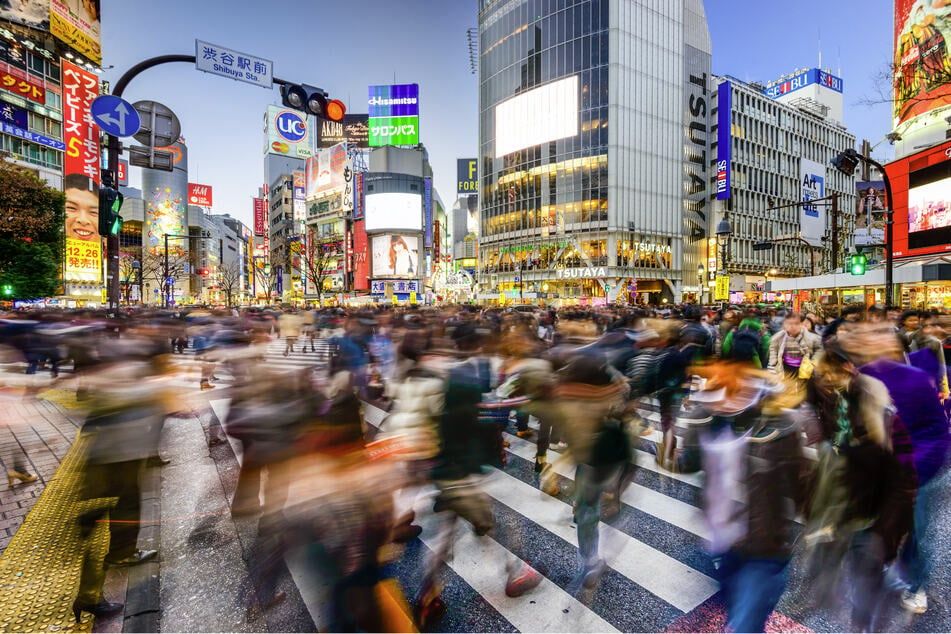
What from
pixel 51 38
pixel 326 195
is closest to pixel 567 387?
pixel 51 38

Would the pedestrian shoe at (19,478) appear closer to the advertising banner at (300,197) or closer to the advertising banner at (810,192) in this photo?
the advertising banner at (810,192)

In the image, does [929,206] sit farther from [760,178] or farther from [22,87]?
[22,87]

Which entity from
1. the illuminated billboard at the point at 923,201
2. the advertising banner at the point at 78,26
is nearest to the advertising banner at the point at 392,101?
the advertising banner at the point at 78,26

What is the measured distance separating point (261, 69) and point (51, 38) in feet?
157

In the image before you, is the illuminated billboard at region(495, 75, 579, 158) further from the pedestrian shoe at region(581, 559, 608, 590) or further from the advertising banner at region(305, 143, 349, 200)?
the pedestrian shoe at region(581, 559, 608, 590)

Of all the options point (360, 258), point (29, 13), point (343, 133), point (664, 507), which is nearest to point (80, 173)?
point (29, 13)

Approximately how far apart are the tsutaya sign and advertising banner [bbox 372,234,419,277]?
27.1m

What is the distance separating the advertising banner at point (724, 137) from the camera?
56.8m

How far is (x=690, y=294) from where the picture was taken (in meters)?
57.6

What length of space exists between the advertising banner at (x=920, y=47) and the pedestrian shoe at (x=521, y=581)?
85.7 feet

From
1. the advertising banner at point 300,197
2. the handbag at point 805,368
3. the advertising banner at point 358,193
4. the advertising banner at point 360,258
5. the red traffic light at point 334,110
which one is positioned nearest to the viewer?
the handbag at point 805,368

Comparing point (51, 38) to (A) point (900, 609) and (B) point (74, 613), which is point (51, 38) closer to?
(B) point (74, 613)

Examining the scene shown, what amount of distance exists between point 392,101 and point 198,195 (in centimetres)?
7100

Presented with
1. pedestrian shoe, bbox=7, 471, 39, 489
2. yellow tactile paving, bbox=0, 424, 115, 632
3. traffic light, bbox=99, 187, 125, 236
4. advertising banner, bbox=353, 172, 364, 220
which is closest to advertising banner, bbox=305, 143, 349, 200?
advertising banner, bbox=353, 172, 364, 220
